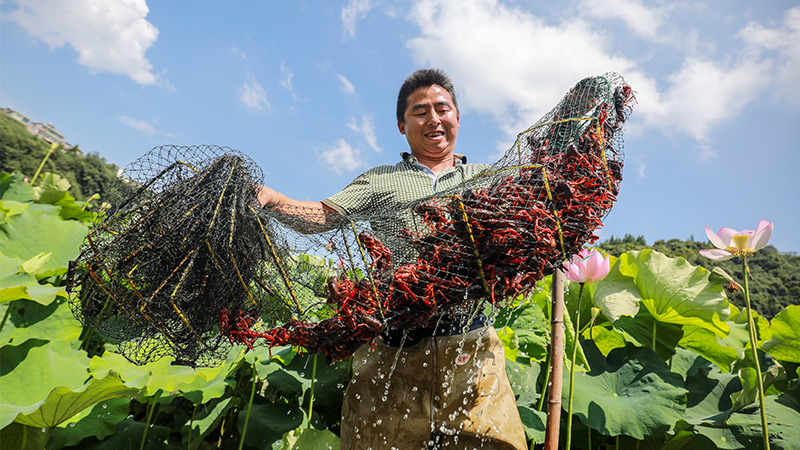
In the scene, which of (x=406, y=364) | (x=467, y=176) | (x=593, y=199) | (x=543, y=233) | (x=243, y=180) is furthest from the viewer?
(x=467, y=176)

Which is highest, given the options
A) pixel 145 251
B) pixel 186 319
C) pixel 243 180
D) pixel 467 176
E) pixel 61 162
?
pixel 61 162

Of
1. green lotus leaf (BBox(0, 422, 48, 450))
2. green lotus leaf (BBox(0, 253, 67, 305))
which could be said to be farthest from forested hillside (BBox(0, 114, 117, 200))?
green lotus leaf (BBox(0, 422, 48, 450))

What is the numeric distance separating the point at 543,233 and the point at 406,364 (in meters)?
0.73

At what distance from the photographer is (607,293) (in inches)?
98.1

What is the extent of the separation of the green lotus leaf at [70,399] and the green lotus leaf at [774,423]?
8.66 ft

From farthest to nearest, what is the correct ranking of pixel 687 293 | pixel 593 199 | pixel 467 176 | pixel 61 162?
pixel 61 162 < pixel 687 293 < pixel 467 176 < pixel 593 199

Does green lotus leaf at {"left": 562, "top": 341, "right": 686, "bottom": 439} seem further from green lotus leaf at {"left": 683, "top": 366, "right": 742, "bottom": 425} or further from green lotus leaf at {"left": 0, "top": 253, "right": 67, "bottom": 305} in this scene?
green lotus leaf at {"left": 0, "top": 253, "right": 67, "bottom": 305}

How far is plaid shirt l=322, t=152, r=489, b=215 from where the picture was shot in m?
1.83

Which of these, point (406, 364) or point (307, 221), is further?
point (406, 364)

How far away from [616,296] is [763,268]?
4164 centimetres

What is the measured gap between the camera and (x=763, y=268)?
3441 centimetres

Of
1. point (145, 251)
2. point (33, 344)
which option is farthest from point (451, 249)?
point (33, 344)

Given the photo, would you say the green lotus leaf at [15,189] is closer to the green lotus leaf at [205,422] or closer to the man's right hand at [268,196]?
the green lotus leaf at [205,422]

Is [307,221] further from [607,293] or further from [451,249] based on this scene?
[607,293]
